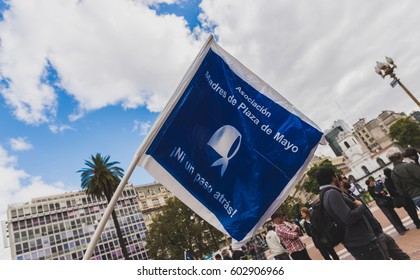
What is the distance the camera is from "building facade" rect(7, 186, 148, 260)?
64.8 metres

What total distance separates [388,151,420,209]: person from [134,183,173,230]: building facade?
7850cm

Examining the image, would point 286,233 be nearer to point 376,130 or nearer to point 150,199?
point 150,199

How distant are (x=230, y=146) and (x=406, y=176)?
3.85 metres

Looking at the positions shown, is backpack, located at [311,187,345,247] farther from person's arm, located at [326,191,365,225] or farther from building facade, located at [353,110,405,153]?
building facade, located at [353,110,405,153]

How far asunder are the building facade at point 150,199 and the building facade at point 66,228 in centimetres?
209

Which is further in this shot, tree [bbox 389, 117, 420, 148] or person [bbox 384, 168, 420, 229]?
tree [bbox 389, 117, 420, 148]

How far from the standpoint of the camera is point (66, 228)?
69.6 m

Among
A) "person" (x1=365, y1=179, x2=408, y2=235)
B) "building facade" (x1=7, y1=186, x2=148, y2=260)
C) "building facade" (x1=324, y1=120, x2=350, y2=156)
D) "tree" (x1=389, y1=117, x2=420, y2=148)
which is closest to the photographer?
"person" (x1=365, y1=179, x2=408, y2=235)

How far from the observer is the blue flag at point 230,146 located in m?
2.97

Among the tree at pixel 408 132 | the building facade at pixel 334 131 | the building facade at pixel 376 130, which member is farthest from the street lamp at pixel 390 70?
the building facade at pixel 334 131

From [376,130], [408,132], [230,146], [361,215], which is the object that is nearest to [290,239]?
[361,215]

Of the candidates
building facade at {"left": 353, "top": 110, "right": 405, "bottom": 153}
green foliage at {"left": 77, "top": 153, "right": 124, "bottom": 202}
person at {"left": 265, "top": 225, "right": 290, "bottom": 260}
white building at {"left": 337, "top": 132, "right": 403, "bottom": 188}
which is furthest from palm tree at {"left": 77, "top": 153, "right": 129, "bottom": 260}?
building facade at {"left": 353, "top": 110, "right": 405, "bottom": 153}
